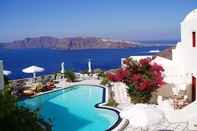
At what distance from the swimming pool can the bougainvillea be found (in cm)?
173

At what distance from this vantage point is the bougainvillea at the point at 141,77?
18.7 meters

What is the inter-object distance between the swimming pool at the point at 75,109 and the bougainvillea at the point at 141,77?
1.73 metres

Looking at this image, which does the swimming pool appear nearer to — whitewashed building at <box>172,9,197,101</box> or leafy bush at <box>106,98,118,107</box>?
leafy bush at <box>106,98,118,107</box>

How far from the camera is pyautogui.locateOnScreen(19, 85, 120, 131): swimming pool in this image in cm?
1794

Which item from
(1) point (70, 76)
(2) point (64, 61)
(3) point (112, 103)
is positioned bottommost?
(2) point (64, 61)

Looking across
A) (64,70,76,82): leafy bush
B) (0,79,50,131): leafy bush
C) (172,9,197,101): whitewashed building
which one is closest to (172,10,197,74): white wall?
(172,9,197,101): whitewashed building

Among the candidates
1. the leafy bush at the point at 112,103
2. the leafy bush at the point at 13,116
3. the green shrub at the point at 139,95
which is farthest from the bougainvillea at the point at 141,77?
the leafy bush at the point at 13,116

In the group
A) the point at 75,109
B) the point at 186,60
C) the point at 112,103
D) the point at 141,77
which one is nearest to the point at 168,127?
the point at 141,77

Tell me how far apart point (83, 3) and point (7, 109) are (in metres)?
86.1

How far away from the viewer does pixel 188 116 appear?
16.4 m

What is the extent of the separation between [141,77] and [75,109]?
5.08 meters

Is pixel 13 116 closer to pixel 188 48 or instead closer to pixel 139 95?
pixel 139 95

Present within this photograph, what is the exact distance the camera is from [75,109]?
22.0 m

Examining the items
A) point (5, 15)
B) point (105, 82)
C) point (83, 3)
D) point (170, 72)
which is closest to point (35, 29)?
point (5, 15)
